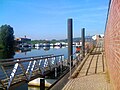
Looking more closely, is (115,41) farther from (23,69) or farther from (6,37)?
(6,37)

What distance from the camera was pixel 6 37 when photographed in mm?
83125

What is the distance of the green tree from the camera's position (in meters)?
81.9

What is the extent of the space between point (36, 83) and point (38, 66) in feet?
7.97

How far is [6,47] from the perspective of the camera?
8219 cm

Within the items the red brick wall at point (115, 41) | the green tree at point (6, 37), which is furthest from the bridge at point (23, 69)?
the green tree at point (6, 37)

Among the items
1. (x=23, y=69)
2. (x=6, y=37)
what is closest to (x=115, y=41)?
(x=23, y=69)

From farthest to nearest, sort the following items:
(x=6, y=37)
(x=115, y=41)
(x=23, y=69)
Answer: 1. (x=6, y=37)
2. (x=23, y=69)
3. (x=115, y=41)

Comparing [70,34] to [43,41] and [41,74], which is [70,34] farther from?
[43,41]

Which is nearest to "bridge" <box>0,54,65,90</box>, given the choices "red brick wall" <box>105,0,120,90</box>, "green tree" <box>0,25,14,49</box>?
"red brick wall" <box>105,0,120,90</box>

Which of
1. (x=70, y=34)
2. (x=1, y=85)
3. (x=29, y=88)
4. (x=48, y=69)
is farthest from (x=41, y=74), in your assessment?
(x=70, y=34)

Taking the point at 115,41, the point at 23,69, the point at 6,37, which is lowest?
the point at 23,69

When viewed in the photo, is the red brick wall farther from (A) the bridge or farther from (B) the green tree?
(B) the green tree

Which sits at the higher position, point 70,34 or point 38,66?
point 70,34

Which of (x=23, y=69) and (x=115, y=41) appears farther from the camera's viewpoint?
(x=23, y=69)
